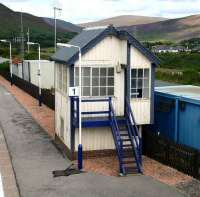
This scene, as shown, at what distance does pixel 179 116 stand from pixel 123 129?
248 cm

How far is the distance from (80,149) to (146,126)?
13.3 feet

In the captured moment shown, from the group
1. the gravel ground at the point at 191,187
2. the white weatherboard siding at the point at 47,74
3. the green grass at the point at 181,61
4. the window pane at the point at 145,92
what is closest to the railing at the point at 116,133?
the window pane at the point at 145,92

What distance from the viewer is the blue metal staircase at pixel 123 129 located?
17078 millimetres

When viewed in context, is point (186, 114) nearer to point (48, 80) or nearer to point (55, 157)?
point (55, 157)

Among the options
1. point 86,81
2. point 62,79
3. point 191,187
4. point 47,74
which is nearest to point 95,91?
point 86,81

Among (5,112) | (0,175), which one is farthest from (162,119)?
(5,112)

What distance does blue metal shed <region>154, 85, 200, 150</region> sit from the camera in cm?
1808

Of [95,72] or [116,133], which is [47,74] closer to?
[95,72]

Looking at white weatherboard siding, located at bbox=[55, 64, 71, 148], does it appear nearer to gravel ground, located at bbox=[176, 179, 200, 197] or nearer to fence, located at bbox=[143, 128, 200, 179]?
fence, located at bbox=[143, 128, 200, 179]

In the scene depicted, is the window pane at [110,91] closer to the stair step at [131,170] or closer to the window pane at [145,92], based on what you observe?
the window pane at [145,92]

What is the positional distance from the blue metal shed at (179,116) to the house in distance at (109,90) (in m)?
1.18

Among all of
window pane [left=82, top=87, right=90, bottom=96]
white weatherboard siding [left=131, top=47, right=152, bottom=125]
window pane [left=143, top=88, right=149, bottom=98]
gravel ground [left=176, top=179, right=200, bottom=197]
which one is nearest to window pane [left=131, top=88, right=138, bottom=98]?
white weatherboard siding [left=131, top=47, right=152, bottom=125]

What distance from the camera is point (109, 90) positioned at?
1878 cm

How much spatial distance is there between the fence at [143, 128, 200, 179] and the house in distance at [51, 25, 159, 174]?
66cm
